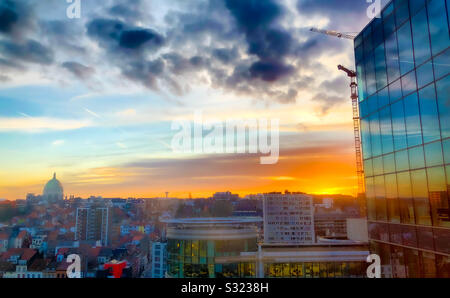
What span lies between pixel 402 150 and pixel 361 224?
21.8 feet

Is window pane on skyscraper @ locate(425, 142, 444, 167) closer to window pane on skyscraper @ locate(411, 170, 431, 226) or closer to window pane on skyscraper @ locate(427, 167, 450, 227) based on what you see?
window pane on skyscraper @ locate(427, 167, 450, 227)

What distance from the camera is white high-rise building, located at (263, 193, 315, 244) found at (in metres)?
57.8

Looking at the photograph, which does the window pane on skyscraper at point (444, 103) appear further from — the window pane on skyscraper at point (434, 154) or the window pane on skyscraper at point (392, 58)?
the window pane on skyscraper at point (392, 58)

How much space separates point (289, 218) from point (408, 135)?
54847mm

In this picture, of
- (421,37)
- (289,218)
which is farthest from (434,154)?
(289,218)

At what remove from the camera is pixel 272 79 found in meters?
9.50

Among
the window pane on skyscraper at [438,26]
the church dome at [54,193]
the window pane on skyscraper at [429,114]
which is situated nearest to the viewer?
the window pane on skyscraper at [438,26]

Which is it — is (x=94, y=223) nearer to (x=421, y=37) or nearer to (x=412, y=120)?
(x=412, y=120)

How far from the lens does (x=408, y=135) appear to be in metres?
6.91

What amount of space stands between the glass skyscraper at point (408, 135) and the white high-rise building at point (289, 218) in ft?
166

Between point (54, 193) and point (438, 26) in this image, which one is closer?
point (438, 26)

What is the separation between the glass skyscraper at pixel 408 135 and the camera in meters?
5.91

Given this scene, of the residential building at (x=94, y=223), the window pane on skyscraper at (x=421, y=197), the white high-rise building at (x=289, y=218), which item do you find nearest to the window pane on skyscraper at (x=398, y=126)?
the window pane on skyscraper at (x=421, y=197)
